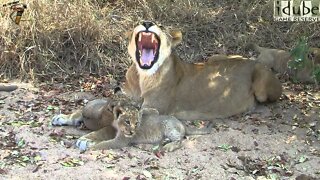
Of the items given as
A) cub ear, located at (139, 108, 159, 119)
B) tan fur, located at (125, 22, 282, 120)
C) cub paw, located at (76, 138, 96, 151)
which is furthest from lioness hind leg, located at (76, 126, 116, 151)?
tan fur, located at (125, 22, 282, 120)

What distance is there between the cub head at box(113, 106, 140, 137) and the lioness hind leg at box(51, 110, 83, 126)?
26.3 inches

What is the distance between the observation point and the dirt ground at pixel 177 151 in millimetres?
4980

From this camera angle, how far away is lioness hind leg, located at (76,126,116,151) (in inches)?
208

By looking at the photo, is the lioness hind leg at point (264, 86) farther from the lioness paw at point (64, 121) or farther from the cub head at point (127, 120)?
the lioness paw at point (64, 121)

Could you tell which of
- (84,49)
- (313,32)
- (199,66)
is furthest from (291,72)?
(84,49)

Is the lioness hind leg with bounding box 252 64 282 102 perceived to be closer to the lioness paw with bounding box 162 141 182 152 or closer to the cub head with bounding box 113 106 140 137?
the lioness paw with bounding box 162 141 182 152

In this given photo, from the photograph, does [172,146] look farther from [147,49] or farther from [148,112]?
[147,49]

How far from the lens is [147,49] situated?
602 cm

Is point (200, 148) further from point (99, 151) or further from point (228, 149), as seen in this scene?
point (99, 151)

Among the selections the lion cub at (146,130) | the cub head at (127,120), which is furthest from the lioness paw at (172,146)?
the cub head at (127,120)

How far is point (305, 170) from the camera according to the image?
524 cm

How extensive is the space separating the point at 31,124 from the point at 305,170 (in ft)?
8.14

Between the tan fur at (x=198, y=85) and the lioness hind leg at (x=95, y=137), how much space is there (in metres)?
0.59

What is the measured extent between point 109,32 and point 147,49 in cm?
200
